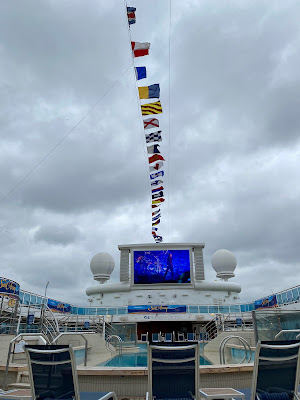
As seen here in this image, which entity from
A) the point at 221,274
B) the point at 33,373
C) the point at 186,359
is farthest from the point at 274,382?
the point at 221,274

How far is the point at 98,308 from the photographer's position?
32062 mm

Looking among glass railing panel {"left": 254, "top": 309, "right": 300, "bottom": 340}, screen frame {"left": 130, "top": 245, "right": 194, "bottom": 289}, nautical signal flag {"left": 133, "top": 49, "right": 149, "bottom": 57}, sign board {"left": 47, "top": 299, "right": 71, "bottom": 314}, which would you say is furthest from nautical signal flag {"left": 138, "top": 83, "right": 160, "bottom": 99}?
screen frame {"left": 130, "top": 245, "right": 194, "bottom": 289}

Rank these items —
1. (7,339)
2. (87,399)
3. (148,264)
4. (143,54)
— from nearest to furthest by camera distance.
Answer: (87,399), (7,339), (143,54), (148,264)

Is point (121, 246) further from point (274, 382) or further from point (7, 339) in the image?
point (274, 382)

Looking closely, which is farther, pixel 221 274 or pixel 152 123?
pixel 221 274

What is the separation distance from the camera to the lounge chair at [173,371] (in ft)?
9.59

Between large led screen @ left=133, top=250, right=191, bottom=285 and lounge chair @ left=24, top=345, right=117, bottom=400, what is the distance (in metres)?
31.3

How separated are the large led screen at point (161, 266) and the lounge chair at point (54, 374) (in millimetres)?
31332

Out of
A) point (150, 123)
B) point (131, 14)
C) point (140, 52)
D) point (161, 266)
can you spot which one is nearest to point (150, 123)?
point (150, 123)

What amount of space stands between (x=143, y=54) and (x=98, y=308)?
28.1 metres

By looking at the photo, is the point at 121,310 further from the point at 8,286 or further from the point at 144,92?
the point at 144,92

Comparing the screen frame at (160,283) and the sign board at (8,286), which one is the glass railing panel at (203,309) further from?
the sign board at (8,286)

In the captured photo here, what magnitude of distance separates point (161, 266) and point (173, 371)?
104ft

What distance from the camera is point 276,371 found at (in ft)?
9.67
